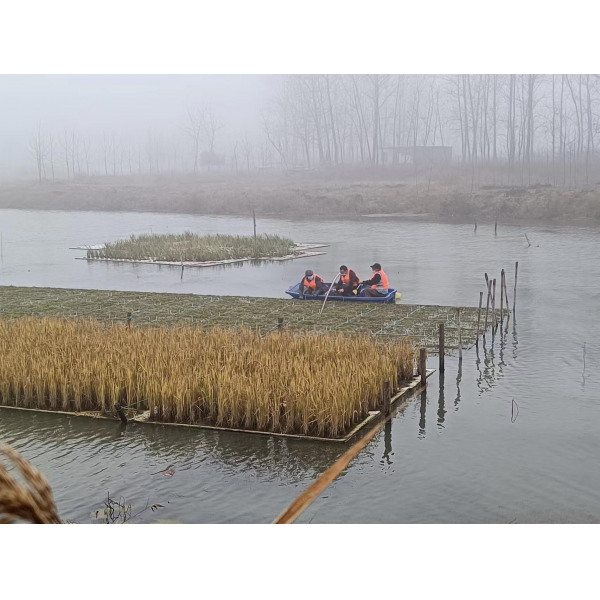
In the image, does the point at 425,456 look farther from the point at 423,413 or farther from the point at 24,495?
the point at 24,495

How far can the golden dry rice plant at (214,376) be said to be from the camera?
7.11m

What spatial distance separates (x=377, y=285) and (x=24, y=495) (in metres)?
11.1

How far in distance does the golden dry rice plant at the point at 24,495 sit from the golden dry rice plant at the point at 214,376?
4111 mm

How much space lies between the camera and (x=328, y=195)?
36594 mm

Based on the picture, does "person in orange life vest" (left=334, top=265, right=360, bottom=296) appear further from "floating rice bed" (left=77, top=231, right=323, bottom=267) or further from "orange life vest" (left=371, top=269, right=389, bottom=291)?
"floating rice bed" (left=77, top=231, right=323, bottom=267)

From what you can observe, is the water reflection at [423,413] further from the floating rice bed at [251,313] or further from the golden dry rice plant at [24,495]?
the golden dry rice plant at [24,495]

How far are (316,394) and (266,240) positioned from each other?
52.4 feet

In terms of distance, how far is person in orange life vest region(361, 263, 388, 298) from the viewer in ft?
44.2

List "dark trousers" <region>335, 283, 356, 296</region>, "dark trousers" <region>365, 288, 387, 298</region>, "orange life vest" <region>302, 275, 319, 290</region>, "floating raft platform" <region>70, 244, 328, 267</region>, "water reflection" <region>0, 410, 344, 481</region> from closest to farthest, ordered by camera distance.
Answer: "water reflection" <region>0, 410, 344, 481</region> → "dark trousers" <region>365, 288, 387, 298</region> → "dark trousers" <region>335, 283, 356, 296</region> → "orange life vest" <region>302, 275, 319, 290</region> → "floating raft platform" <region>70, 244, 328, 267</region>

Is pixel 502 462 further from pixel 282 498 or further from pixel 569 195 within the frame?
pixel 569 195

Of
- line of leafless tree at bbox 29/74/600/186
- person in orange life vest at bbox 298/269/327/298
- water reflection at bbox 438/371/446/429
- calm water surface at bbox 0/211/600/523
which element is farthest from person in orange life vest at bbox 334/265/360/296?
line of leafless tree at bbox 29/74/600/186

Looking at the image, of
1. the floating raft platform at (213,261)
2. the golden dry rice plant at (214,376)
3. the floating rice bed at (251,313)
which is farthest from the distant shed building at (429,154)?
the golden dry rice plant at (214,376)

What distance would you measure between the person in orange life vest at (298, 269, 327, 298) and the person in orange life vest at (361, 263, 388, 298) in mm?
677

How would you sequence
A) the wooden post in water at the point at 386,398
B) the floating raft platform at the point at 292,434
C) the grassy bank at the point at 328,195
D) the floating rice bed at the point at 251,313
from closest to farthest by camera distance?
the floating raft platform at the point at 292,434 → the wooden post in water at the point at 386,398 → the floating rice bed at the point at 251,313 → the grassy bank at the point at 328,195
